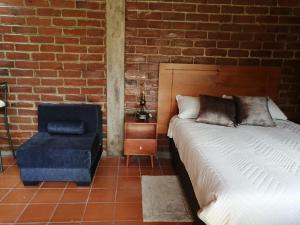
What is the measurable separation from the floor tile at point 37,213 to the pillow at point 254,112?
2195 mm

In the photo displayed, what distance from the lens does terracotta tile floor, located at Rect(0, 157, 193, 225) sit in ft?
6.89

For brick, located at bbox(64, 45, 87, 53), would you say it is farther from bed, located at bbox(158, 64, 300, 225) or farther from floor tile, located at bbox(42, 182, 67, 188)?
floor tile, located at bbox(42, 182, 67, 188)

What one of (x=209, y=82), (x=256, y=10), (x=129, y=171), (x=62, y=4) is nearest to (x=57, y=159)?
(x=129, y=171)

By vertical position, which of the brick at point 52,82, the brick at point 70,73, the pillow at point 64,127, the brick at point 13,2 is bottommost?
the pillow at point 64,127

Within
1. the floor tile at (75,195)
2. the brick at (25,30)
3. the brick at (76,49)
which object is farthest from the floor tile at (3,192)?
the brick at (25,30)

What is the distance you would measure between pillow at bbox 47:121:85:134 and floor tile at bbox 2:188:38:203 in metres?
0.74

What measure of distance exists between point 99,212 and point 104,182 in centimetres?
57

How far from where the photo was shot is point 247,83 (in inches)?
134

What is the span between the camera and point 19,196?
7.97 feet

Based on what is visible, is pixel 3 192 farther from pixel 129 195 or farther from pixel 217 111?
pixel 217 111

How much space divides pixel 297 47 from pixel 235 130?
1697mm

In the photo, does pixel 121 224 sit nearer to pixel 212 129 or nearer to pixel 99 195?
pixel 99 195

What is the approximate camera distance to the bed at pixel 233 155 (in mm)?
1356

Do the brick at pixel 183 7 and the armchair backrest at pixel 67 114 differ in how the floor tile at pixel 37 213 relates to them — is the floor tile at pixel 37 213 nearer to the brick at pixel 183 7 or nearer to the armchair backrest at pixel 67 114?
the armchair backrest at pixel 67 114
